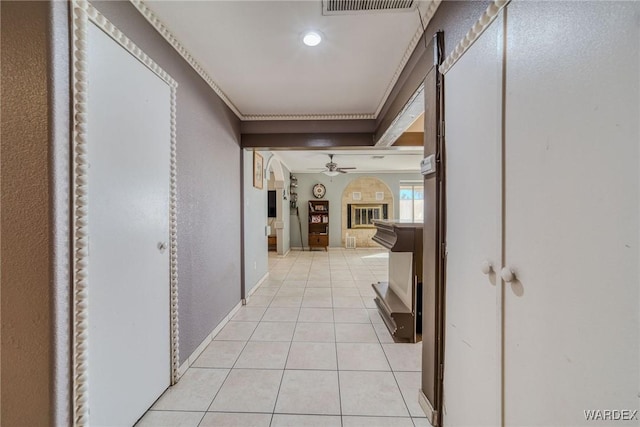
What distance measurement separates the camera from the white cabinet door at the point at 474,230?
38.2 inches

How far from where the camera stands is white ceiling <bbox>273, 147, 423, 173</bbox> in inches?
218

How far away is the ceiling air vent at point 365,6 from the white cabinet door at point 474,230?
488mm

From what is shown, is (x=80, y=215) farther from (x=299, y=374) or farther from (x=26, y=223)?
(x=299, y=374)

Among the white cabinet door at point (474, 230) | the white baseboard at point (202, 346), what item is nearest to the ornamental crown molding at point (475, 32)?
the white cabinet door at point (474, 230)

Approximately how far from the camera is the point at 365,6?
4.69ft

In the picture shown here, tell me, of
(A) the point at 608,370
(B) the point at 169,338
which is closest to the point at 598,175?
(A) the point at 608,370

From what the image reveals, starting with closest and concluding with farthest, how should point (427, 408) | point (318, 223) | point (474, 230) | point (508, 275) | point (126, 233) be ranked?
point (508, 275), point (474, 230), point (126, 233), point (427, 408), point (318, 223)

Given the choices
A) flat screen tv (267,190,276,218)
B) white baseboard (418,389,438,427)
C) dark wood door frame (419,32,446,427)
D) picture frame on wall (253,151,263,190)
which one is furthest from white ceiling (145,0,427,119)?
flat screen tv (267,190,276,218)

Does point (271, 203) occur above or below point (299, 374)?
above

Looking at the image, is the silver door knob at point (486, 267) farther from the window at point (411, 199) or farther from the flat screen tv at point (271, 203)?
the flat screen tv at point (271, 203)

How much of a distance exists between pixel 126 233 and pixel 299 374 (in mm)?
1489

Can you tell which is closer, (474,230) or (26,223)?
(26,223)

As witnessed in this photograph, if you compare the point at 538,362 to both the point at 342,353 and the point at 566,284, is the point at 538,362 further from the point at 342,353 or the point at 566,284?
the point at 342,353

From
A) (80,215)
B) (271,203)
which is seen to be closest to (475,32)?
(80,215)
